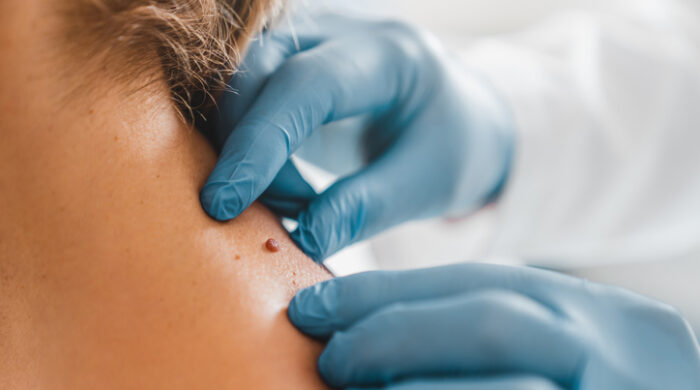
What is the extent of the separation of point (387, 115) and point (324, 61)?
0.28 metres

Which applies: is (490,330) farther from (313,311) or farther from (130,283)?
(130,283)

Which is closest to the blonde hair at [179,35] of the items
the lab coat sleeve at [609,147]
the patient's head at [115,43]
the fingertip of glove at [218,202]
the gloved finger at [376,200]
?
the patient's head at [115,43]

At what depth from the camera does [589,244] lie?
1.45 metres

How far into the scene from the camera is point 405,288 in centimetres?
65

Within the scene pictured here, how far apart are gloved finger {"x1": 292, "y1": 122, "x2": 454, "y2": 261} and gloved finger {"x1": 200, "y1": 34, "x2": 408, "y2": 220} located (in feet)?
0.34

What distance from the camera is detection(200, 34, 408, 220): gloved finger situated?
2.22ft

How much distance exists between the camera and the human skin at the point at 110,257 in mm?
573

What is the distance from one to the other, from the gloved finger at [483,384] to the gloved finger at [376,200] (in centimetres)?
27

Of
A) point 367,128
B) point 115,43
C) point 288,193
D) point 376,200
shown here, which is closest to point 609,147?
point 367,128

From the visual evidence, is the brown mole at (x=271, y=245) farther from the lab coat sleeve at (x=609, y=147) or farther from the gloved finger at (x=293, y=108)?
the lab coat sleeve at (x=609, y=147)

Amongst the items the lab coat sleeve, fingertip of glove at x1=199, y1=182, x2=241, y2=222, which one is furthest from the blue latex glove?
the lab coat sleeve

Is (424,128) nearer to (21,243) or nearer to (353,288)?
(353,288)

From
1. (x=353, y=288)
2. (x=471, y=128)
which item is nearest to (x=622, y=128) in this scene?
(x=471, y=128)

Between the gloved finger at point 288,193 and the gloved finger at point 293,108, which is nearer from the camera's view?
the gloved finger at point 293,108
